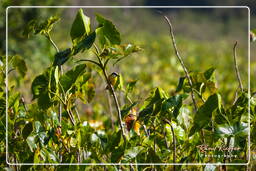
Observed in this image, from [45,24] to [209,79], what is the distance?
0.46 meters

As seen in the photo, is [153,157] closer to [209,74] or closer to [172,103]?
[172,103]

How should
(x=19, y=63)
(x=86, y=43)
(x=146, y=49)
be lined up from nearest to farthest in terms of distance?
(x=86, y=43) → (x=19, y=63) → (x=146, y=49)

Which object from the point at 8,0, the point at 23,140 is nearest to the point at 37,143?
the point at 23,140

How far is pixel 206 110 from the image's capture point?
1.04m

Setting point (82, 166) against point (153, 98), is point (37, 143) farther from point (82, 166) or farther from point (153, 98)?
point (153, 98)

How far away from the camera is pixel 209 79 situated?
128 cm

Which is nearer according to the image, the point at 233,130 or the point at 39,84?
the point at 233,130

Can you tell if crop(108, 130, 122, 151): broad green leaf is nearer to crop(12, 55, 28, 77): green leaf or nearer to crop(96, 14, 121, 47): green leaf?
crop(96, 14, 121, 47): green leaf

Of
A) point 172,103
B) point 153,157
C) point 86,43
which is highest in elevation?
point 86,43

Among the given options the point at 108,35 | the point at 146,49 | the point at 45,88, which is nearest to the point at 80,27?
the point at 108,35

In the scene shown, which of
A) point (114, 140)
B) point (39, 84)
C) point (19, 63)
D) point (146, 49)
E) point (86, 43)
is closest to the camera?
point (86, 43)

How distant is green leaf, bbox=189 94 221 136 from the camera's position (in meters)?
1.01

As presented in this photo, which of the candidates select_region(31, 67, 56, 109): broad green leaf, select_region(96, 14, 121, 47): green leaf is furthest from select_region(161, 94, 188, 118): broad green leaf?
select_region(31, 67, 56, 109): broad green leaf

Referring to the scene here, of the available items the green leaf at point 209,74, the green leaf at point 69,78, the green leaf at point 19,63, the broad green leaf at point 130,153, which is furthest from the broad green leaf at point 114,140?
the green leaf at point 19,63
